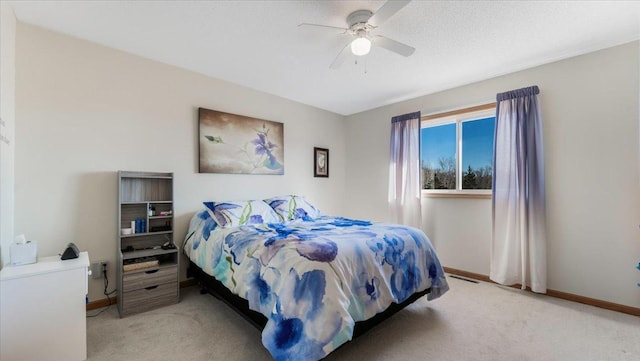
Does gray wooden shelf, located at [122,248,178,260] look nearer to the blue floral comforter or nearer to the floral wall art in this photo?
the blue floral comforter

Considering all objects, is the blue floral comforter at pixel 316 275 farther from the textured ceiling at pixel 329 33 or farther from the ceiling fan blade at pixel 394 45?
the textured ceiling at pixel 329 33

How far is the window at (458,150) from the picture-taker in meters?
3.37

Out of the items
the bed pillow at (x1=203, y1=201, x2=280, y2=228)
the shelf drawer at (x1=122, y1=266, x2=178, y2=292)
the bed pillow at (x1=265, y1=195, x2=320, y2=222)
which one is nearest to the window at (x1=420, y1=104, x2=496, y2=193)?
the bed pillow at (x1=265, y1=195, x2=320, y2=222)

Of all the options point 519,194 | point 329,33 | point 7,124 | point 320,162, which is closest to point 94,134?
point 7,124

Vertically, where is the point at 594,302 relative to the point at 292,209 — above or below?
below

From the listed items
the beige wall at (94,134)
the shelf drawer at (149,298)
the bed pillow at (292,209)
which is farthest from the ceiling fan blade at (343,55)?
the shelf drawer at (149,298)

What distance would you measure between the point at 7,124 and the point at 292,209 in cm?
257

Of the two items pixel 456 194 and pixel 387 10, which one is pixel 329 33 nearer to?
pixel 387 10

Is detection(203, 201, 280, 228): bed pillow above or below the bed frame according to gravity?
above

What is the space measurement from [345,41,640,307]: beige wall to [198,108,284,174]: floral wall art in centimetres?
282

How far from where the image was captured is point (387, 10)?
1.71 metres

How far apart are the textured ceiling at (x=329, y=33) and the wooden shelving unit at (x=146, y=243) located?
128 cm

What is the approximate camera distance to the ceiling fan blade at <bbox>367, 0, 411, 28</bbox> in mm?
1611

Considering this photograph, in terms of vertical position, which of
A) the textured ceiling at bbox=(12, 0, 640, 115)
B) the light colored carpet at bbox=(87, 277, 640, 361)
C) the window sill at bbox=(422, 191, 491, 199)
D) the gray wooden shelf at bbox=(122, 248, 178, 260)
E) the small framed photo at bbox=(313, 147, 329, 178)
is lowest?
the light colored carpet at bbox=(87, 277, 640, 361)
